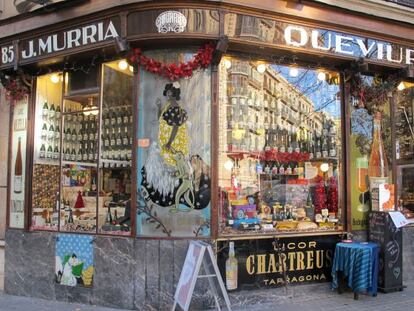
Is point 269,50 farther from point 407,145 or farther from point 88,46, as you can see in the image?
point 407,145

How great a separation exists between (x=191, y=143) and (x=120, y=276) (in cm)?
210

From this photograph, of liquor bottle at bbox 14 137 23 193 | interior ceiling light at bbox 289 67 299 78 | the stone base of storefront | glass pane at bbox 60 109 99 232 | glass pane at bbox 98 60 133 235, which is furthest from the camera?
liquor bottle at bbox 14 137 23 193

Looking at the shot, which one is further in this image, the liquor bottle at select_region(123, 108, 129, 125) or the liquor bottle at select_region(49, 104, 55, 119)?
the liquor bottle at select_region(49, 104, 55, 119)

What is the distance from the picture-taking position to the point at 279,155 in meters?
8.24

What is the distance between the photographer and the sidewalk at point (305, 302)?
7145mm

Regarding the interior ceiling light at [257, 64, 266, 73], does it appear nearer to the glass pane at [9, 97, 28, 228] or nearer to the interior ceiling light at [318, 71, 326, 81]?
the interior ceiling light at [318, 71, 326, 81]

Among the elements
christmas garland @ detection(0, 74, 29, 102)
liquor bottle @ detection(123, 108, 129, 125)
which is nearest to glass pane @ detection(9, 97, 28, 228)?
christmas garland @ detection(0, 74, 29, 102)

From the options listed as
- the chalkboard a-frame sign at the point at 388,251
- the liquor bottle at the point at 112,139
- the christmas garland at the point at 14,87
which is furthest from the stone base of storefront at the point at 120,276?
the christmas garland at the point at 14,87

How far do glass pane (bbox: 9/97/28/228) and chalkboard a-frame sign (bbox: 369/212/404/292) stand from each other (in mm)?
5705

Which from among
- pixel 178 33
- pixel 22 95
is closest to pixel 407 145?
pixel 178 33

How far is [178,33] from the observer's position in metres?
6.95

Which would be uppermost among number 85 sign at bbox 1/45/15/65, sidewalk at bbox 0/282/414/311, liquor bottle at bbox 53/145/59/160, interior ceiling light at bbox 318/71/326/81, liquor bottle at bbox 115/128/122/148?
number 85 sign at bbox 1/45/15/65

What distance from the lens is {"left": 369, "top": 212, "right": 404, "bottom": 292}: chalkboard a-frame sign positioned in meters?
7.88

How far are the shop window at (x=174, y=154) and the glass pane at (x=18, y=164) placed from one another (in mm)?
2529
